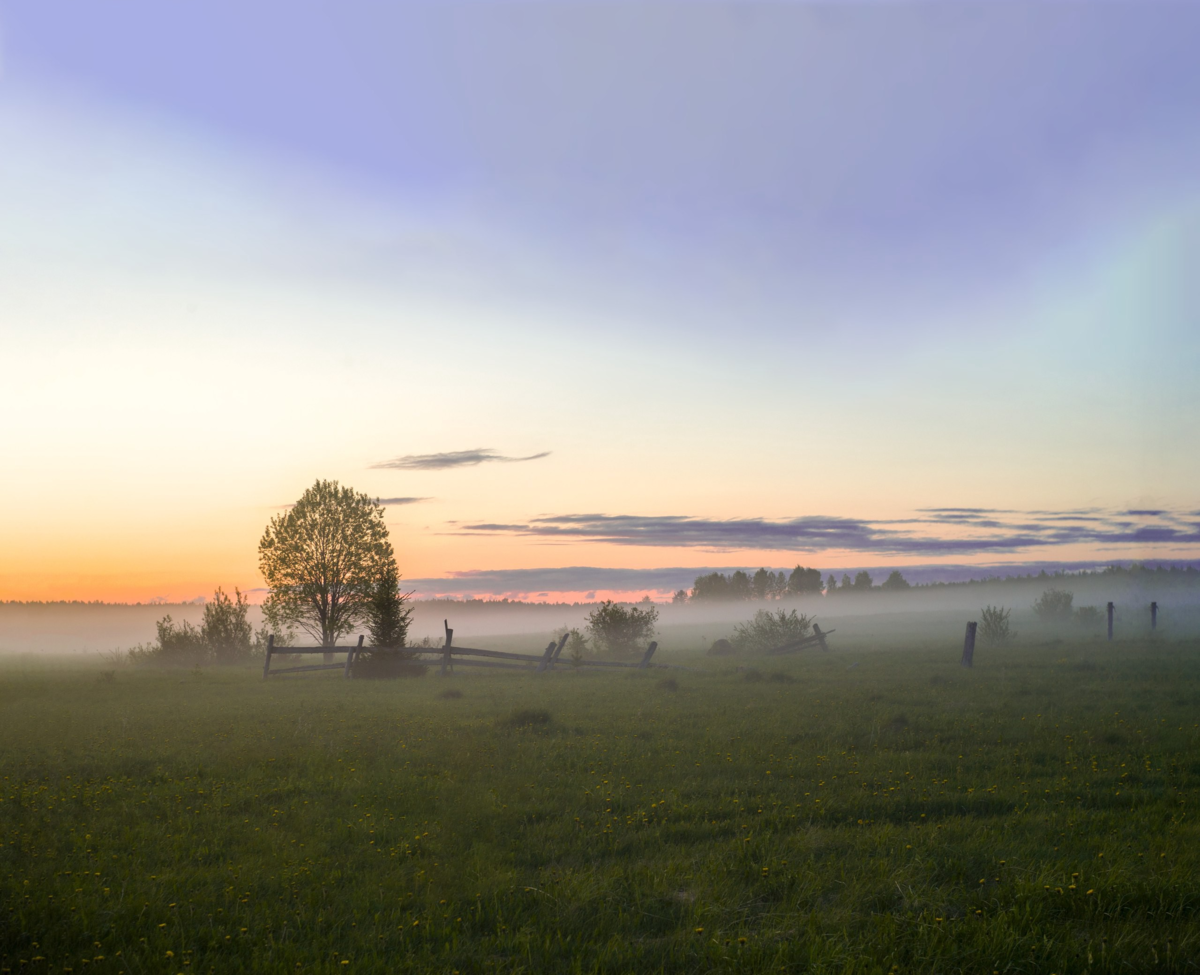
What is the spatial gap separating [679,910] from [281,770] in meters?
9.54

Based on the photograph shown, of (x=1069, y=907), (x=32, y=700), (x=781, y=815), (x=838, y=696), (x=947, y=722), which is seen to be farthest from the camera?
(x=32, y=700)

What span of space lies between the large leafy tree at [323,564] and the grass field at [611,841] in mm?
20123

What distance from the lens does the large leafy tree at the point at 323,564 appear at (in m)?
40.1

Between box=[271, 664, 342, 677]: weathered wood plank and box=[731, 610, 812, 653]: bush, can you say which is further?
box=[731, 610, 812, 653]: bush

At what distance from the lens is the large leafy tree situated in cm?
4006

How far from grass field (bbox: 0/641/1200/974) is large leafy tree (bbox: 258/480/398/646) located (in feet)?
66.0

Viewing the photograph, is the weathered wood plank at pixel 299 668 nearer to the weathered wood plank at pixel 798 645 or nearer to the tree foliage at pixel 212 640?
the tree foliage at pixel 212 640

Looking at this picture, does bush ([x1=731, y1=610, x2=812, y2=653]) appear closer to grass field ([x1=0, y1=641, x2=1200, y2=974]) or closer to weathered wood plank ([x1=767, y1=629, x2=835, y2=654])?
weathered wood plank ([x1=767, y1=629, x2=835, y2=654])

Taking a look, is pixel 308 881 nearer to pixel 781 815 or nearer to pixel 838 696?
pixel 781 815

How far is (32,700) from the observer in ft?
80.5

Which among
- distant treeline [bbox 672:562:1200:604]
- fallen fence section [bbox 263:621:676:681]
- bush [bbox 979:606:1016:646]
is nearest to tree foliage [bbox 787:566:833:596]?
distant treeline [bbox 672:562:1200:604]

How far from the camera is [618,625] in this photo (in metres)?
46.7

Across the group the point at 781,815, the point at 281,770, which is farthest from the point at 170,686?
the point at 781,815

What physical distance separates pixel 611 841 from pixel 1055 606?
75558mm
